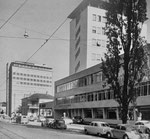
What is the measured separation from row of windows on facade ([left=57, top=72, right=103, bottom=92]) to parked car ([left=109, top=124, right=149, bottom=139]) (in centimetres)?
2524

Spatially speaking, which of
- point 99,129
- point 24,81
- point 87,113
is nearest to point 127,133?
point 99,129

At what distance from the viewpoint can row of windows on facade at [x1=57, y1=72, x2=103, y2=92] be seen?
49675mm

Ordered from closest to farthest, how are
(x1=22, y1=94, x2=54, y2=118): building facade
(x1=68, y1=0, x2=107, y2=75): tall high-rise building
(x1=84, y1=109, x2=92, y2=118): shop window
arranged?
(x1=84, y1=109, x2=92, y2=118): shop window
(x1=68, y1=0, x2=107, y2=75): tall high-rise building
(x1=22, y1=94, x2=54, y2=118): building facade

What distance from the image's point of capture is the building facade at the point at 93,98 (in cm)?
3817

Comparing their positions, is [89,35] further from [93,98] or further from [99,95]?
[99,95]

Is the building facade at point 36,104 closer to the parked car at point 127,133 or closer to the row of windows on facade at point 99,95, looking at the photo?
the row of windows on facade at point 99,95

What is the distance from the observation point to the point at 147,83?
3722 centimetres

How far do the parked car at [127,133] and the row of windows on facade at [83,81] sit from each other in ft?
82.8

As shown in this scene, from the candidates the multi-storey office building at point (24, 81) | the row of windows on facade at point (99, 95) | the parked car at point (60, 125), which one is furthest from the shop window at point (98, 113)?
the multi-storey office building at point (24, 81)

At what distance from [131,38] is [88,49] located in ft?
160

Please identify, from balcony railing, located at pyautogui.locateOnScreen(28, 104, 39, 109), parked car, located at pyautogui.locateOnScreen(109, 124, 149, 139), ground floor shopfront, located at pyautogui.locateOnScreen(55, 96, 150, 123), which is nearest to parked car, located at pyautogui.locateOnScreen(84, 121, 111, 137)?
parked car, located at pyautogui.locateOnScreen(109, 124, 149, 139)

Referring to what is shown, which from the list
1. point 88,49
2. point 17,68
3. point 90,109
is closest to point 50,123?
point 90,109

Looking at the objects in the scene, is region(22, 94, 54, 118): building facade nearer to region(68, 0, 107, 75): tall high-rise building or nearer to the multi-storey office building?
the multi-storey office building

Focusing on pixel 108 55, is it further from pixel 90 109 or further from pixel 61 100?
pixel 61 100
